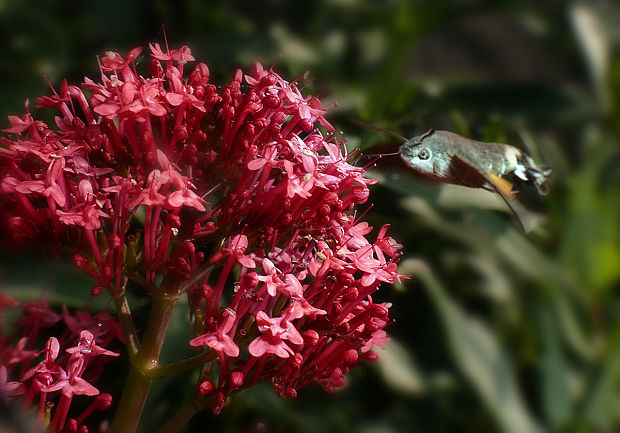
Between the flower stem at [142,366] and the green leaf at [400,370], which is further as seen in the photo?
the green leaf at [400,370]

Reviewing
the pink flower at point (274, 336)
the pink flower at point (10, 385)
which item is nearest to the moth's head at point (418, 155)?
the pink flower at point (274, 336)

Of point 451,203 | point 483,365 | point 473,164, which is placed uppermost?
point 473,164

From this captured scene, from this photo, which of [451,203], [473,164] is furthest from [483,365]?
[473,164]

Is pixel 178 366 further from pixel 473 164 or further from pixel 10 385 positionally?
pixel 473 164

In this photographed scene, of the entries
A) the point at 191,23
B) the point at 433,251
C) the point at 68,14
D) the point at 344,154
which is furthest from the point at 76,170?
the point at 68,14

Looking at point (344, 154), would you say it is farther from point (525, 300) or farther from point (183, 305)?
point (525, 300)

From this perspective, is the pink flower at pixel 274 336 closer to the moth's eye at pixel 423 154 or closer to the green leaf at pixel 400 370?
the moth's eye at pixel 423 154
